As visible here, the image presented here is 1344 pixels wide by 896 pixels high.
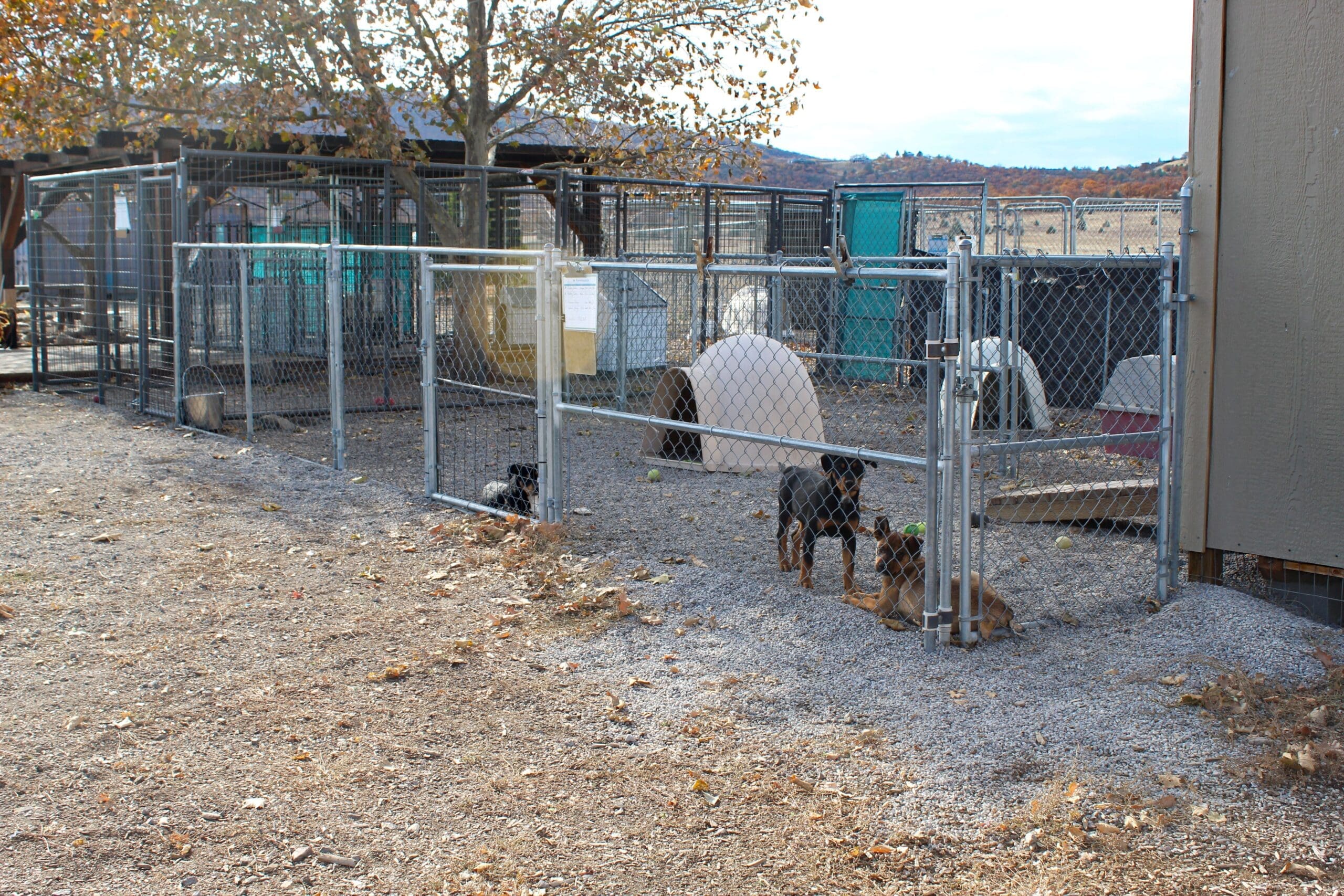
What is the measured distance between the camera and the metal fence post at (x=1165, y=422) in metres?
5.20

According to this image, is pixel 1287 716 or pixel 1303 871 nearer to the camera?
pixel 1303 871

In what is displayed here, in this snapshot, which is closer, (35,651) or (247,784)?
(247,784)

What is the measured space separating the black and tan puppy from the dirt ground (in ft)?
2.82

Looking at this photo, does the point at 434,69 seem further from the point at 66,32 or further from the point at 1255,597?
the point at 1255,597

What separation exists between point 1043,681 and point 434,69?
1219 centimetres

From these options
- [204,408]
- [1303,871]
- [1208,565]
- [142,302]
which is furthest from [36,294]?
[1303,871]

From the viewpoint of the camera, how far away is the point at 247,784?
367 cm

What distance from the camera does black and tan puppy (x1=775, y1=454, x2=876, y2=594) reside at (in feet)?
17.8

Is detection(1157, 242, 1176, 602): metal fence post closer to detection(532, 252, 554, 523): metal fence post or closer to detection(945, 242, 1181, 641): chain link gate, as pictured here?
detection(945, 242, 1181, 641): chain link gate

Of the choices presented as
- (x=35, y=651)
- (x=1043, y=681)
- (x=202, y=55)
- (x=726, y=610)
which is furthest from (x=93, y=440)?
(x=1043, y=681)

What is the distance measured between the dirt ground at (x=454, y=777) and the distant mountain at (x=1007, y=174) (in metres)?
26.2

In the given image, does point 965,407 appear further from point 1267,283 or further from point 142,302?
point 142,302

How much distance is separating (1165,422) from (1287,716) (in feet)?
5.25

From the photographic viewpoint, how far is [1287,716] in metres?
4.11
